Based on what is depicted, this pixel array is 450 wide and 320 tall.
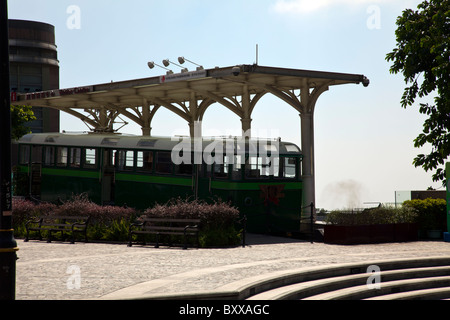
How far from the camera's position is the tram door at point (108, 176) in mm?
24141

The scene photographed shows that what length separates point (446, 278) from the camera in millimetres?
14445

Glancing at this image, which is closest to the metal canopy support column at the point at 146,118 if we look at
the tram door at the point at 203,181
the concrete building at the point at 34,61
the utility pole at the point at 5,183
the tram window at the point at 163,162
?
the tram window at the point at 163,162

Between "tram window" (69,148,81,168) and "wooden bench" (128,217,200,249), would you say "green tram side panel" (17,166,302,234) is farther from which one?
"wooden bench" (128,217,200,249)

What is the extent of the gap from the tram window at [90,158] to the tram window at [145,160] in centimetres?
241

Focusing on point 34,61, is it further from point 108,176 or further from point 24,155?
point 108,176

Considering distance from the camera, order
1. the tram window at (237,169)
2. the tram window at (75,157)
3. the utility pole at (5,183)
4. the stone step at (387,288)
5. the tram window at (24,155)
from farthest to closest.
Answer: the tram window at (24,155)
the tram window at (75,157)
the tram window at (237,169)
the stone step at (387,288)
the utility pole at (5,183)

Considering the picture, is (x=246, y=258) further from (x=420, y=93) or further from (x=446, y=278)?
(x=420, y=93)

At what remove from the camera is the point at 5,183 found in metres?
8.77

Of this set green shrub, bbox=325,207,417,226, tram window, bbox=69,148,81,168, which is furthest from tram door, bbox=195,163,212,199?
tram window, bbox=69,148,81,168

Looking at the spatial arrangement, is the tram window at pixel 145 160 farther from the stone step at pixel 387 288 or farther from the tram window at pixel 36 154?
the stone step at pixel 387 288

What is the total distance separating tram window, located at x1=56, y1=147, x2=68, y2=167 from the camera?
2583 centimetres

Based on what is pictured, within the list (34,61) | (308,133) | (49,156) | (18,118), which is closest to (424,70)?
(308,133)
